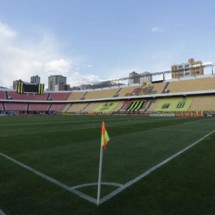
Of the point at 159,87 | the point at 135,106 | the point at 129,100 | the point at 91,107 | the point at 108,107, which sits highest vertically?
the point at 159,87

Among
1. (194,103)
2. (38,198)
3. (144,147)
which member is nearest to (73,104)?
(194,103)

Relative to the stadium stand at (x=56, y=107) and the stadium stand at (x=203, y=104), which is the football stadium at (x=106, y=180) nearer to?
the stadium stand at (x=203, y=104)

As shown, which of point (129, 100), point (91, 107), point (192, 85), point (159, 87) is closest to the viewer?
point (192, 85)

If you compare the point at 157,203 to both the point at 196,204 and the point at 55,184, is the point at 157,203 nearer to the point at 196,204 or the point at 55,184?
the point at 196,204

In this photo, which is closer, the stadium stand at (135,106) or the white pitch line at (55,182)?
the white pitch line at (55,182)

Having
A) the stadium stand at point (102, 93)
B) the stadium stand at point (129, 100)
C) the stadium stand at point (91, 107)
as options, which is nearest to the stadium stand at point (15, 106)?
the stadium stand at point (129, 100)

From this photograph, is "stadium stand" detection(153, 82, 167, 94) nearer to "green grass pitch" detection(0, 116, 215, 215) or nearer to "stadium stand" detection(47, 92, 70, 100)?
"stadium stand" detection(47, 92, 70, 100)

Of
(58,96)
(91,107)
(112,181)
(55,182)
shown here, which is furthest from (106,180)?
(58,96)

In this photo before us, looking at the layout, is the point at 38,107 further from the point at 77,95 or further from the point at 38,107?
the point at 77,95

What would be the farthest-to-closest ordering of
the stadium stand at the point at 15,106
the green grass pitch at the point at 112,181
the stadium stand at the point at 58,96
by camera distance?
the stadium stand at the point at 58,96 < the stadium stand at the point at 15,106 < the green grass pitch at the point at 112,181

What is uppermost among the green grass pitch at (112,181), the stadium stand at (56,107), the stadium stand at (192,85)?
the stadium stand at (192,85)

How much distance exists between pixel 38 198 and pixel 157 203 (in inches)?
112

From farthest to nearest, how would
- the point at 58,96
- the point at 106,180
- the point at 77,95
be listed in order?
Result: the point at 58,96 → the point at 77,95 → the point at 106,180

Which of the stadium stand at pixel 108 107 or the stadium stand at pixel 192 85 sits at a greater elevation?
the stadium stand at pixel 192 85
